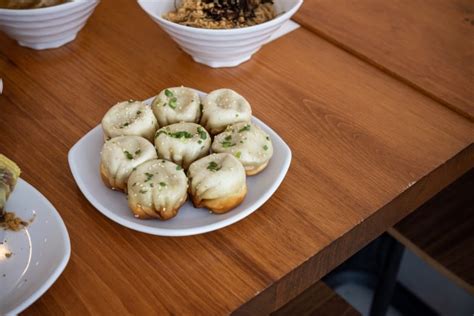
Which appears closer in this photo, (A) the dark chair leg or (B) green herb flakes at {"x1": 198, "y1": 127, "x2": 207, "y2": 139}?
(B) green herb flakes at {"x1": 198, "y1": 127, "x2": 207, "y2": 139}

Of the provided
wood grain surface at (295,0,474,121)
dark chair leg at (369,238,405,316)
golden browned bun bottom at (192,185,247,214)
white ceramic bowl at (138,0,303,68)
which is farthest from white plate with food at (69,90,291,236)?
dark chair leg at (369,238,405,316)

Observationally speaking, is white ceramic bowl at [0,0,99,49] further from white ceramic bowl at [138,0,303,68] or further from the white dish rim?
white ceramic bowl at [138,0,303,68]

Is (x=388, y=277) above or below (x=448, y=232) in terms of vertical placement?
below

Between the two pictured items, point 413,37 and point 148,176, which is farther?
point 413,37

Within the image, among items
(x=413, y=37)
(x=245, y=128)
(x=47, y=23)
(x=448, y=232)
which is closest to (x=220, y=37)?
(x=245, y=128)

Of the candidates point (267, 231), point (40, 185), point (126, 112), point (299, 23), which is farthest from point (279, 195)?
point (299, 23)

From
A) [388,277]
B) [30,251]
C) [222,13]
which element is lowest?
[388,277]

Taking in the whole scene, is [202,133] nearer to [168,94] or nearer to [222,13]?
[168,94]
